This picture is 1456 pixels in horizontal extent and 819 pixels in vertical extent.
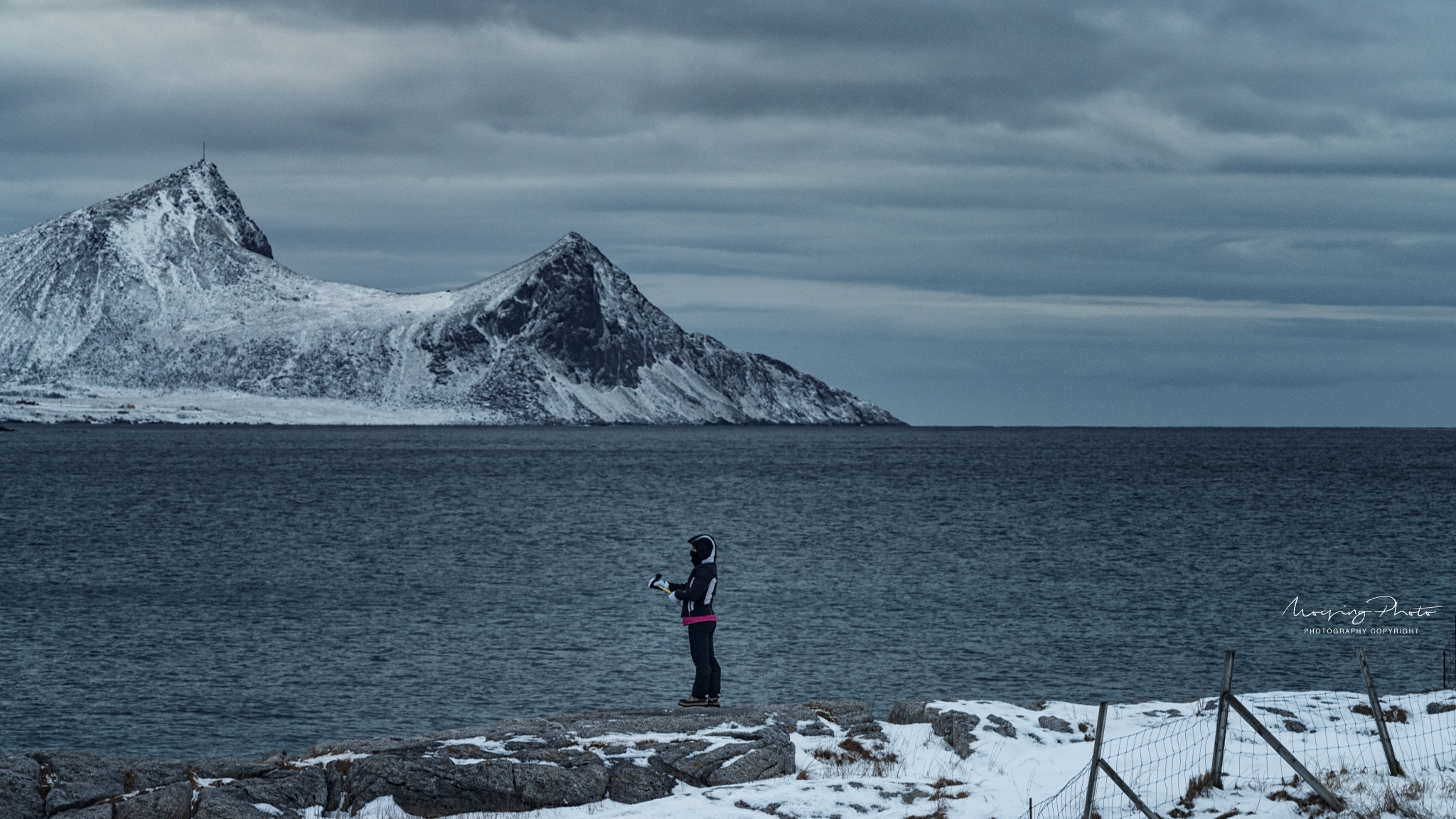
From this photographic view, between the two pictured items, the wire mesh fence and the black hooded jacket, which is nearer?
the wire mesh fence

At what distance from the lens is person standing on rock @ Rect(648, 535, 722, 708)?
20.8 metres

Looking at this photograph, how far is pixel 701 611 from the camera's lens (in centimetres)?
2133

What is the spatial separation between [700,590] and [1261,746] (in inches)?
331

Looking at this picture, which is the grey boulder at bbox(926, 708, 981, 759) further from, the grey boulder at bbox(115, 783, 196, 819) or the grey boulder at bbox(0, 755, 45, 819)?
the grey boulder at bbox(0, 755, 45, 819)

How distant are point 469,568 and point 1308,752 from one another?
48857 mm

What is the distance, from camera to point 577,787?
16375mm

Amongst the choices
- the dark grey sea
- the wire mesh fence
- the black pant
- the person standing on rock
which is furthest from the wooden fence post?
the dark grey sea

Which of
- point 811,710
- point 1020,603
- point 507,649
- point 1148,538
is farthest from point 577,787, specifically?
point 1148,538

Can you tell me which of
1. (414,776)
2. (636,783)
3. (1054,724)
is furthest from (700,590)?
(414,776)

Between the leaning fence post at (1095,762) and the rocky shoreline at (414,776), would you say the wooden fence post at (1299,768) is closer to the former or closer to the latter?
the leaning fence post at (1095,762)

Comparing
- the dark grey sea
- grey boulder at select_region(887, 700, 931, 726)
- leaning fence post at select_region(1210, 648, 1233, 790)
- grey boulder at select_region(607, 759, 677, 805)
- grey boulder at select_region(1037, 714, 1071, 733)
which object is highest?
leaning fence post at select_region(1210, 648, 1233, 790)

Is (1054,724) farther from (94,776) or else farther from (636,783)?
(94,776)

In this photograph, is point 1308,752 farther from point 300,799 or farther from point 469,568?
point 469,568

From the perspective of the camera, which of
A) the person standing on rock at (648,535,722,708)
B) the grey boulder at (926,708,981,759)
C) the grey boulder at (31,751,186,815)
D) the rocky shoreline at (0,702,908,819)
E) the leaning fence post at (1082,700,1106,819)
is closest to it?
the leaning fence post at (1082,700,1106,819)
